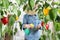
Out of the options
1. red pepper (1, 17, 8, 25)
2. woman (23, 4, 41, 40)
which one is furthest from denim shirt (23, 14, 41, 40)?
red pepper (1, 17, 8, 25)

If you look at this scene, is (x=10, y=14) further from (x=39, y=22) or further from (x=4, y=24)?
(x=39, y=22)

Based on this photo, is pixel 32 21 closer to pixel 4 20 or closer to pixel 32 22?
pixel 32 22

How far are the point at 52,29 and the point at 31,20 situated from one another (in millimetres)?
170

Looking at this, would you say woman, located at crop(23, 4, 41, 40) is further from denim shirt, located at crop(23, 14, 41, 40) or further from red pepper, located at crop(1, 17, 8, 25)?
red pepper, located at crop(1, 17, 8, 25)

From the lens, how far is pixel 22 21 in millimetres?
1040

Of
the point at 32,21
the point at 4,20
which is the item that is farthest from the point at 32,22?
the point at 4,20

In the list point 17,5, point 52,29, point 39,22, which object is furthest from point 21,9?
point 52,29

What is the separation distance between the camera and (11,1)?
101cm

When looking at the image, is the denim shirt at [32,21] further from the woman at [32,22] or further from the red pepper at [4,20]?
the red pepper at [4,20]

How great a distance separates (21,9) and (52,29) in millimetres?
275

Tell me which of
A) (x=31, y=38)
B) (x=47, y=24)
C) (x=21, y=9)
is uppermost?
(x=21, y=9)

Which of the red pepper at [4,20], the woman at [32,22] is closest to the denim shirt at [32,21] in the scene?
the woman at [32,22]

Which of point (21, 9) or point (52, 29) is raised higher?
point (21, 9)

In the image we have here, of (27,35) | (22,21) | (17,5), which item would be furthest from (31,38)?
(17,5)
